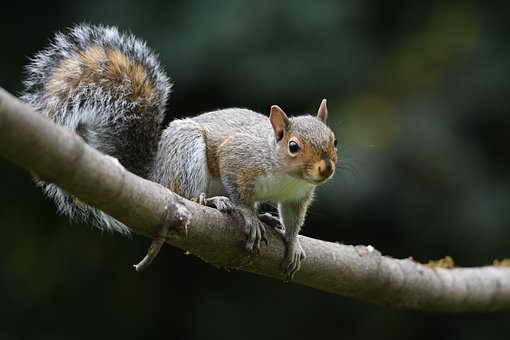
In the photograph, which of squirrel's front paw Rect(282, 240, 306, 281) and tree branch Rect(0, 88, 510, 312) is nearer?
tree branch Rect(0, 88, 510, 312)

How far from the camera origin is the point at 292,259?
176 centimetres

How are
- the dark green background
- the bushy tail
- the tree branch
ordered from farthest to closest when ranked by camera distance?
the dark green background, the bushy tail, the tree branch

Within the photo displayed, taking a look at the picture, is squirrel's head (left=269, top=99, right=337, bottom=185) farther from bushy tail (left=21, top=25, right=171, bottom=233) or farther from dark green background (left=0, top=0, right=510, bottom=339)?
dark green background (left=0, top=0, right=510, bottom=339)

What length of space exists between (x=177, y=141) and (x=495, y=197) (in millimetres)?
1478

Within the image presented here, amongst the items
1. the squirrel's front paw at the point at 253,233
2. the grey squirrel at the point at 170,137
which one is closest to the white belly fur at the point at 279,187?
the grey squirrel at the point at 170,137

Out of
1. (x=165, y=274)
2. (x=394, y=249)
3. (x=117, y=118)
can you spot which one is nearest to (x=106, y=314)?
(x=165, y=274)

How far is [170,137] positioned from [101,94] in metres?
0.20

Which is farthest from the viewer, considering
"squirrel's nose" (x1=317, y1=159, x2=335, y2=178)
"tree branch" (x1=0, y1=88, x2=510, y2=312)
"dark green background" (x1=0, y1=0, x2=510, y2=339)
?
"dark green background" (x1=0, y1=0, x2=510, y2=339)

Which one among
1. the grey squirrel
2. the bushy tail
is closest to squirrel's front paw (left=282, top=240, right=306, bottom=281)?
the grey squirrel

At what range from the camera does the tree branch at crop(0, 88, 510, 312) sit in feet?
3.62

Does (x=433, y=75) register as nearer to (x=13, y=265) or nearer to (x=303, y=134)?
(x=303, y=134)

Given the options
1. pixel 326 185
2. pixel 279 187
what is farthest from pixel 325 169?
pixel 326 185

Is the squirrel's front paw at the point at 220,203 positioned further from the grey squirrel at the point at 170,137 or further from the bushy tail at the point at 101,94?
the bushy tail at the point at 101,94

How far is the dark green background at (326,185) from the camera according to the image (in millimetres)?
2900
